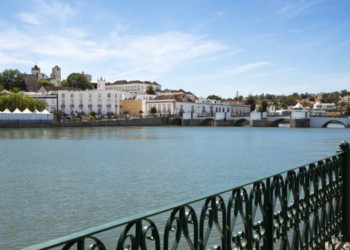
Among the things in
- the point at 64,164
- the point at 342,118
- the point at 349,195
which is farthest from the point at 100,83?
the point at 349,195

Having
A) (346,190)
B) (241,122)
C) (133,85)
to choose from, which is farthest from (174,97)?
(346,190)

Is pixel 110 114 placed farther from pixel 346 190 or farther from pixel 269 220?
pixel 269 220

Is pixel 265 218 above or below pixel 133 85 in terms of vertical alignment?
below

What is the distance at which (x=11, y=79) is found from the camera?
129250 millimetres

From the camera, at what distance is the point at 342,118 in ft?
308

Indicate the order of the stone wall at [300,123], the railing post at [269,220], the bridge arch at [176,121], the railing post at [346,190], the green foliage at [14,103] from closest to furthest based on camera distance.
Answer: the railing post at [269,220] < the railing post at [346,190] < the green foliage at [14,103] < the stone wall at [300,123] < the bridge arch at [176,121]

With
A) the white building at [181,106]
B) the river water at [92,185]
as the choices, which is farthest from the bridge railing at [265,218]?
the white building at [181,106]

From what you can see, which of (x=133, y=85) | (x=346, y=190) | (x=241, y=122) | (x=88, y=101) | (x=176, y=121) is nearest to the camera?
(x=346, y=190)

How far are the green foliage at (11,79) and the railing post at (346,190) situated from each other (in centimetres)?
13404

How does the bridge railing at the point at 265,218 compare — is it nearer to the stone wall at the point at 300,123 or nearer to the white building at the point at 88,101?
the stone wall at the point at 300,123

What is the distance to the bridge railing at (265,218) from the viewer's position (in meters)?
2.09

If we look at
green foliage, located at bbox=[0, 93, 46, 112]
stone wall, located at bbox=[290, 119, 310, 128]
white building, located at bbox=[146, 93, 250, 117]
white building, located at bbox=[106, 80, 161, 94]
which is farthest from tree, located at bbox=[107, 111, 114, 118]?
stone wall, located at bbox=[290, 119, 310, 128]

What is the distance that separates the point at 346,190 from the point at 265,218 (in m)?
2.18

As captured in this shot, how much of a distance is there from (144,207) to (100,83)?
114120 mm
